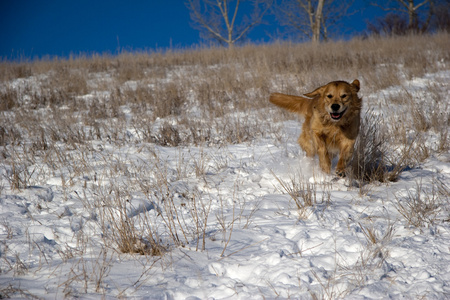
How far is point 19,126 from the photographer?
511 cm

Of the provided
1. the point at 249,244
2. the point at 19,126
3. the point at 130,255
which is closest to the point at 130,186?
the point at 130,255

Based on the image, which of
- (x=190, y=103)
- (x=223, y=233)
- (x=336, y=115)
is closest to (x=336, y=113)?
(x=336, y=115)

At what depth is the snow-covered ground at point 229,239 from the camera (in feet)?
4.75

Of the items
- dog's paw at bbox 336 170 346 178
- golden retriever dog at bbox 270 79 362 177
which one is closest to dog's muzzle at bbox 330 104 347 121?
golden retriever dog at bbox 270 79 362 177

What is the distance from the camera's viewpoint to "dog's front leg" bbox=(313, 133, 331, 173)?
3199 mm

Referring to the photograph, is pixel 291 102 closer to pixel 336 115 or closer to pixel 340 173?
pixel 336 115

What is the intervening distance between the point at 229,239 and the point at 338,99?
1.83m

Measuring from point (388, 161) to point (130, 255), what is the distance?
8.58 ft

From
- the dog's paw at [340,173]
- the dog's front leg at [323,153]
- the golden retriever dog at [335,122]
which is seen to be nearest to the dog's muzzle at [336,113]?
the golden retriever dog at [335,122]

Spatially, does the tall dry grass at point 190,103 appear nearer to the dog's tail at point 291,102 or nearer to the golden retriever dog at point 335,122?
the golden retriever dog at point 335,122

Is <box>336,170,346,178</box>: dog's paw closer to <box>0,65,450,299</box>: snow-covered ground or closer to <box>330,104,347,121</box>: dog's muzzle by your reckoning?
<box>0,65,450,299</box>: snow-covered ground

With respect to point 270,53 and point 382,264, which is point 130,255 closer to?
point 382,264

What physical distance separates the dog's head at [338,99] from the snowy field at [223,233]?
608 millimetres

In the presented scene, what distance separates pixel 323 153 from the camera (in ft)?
10.5
